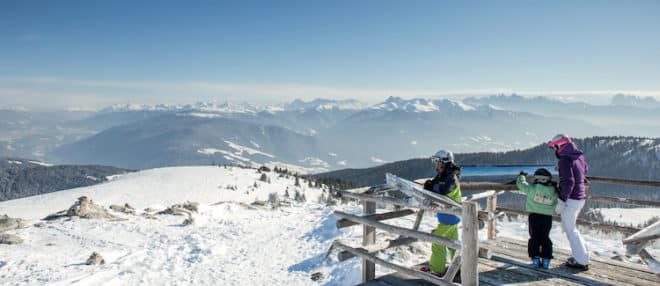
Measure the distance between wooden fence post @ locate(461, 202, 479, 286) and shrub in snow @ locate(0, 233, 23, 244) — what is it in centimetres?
1673

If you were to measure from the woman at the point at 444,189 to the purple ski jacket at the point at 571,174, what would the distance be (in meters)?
1.99

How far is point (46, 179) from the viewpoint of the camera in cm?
14700

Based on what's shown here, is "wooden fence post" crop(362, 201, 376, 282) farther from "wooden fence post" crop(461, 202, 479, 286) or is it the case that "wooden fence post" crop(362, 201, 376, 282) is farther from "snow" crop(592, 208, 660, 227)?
"snow" crop(592, 208, 660, 227)

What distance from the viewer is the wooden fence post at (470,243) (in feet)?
17.3

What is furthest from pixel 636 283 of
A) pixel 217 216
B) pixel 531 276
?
pixel 217 216

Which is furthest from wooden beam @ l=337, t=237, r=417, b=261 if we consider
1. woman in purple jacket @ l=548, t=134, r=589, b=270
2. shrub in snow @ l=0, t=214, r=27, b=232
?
shrub in snow @ l=0, t=214, r=27, b=232

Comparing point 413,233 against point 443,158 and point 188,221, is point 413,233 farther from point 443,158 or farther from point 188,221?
point 188,221

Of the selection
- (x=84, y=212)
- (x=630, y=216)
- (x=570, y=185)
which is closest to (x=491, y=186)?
(x=570, y=185)

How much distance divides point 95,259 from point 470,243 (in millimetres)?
12871

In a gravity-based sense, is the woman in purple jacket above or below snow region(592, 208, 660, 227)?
above

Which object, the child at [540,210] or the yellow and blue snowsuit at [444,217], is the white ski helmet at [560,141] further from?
the yellow and blue snowsuit at [444,217]

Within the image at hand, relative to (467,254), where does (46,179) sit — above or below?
below

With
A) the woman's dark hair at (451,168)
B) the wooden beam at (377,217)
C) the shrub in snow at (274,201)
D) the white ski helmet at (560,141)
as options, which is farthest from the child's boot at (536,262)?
the shrub in snow at (274,201)

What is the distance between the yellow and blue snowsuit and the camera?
666 cm
